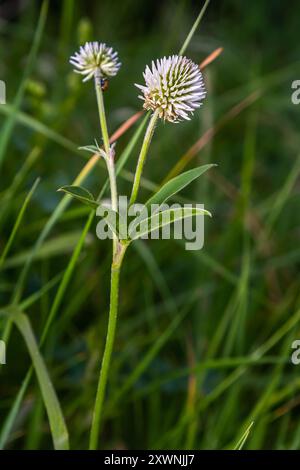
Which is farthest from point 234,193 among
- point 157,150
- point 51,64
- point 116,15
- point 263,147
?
point 116,15

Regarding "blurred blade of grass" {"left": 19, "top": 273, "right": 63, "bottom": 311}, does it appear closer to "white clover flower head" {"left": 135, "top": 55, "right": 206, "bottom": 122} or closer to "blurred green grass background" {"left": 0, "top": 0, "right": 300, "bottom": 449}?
"blurred green grass background" {"left": 0, "top": 0, "right": 300, "bottom": 449}

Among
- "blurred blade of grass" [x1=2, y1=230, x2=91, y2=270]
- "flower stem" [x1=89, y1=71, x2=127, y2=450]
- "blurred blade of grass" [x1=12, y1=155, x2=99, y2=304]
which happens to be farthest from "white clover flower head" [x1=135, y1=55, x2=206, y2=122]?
"blurred blade of grass" [x1=2, y1=230, x2=91, y2=270]

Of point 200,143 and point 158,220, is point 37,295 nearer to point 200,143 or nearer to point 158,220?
point 158,220

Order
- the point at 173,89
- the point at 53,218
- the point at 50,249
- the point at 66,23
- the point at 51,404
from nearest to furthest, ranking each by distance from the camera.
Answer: the point at 173,89 → the point at 51,404 → the point at 53,218 → the point at 50,249 → the point at 66,23

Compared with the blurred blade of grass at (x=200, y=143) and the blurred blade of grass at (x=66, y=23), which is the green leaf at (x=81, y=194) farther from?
the blurred blade of grass at (x=66, y=23)

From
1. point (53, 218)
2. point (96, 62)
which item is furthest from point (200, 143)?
point (96, 62)

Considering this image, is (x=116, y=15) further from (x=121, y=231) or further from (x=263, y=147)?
(x=121, y=231)
